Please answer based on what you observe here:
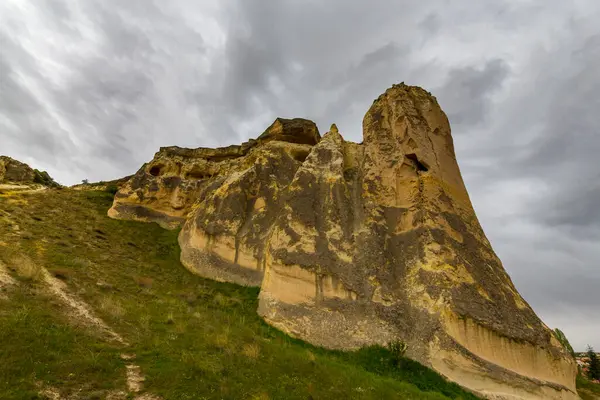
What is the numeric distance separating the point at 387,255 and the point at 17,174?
4561 centimetres

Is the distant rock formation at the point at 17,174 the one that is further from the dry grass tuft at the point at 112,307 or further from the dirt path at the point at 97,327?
the dry grass tuft at the point at 112,307

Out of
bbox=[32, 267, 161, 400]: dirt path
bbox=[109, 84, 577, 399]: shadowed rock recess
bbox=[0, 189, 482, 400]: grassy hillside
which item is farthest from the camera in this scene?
bbox=[109, 84, 577, 399]: shadowed rock recess

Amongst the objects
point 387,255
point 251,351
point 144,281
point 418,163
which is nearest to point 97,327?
point 251,351

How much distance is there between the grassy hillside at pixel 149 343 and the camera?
8109mm

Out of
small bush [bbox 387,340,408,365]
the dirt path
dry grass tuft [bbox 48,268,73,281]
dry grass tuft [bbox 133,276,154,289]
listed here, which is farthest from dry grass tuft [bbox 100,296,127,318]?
small bush [bbox 387,340,408,365]

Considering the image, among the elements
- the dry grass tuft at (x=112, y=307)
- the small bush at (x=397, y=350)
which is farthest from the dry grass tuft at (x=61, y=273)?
the small bush at (x=397, y=350)

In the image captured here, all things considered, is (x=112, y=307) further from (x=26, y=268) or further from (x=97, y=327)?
(x=26, y=268)

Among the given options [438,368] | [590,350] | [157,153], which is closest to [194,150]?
[157,153]

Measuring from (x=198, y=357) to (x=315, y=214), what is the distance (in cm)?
945

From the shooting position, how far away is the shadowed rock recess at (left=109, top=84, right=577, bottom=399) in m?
12.8

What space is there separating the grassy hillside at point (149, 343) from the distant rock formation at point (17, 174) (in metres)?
27.2

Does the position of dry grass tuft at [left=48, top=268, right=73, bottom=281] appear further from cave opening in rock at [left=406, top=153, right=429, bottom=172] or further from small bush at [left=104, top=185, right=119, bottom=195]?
small bush at [left=104, top=185, right=119, bottom=195]

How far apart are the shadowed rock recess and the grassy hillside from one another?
1.23 meters

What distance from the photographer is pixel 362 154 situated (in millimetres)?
21688
